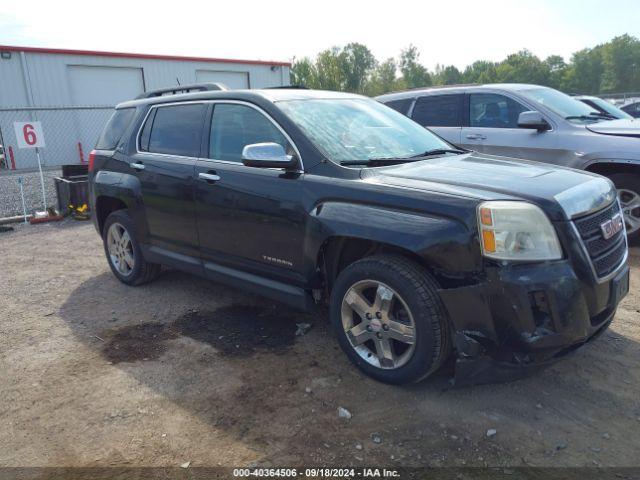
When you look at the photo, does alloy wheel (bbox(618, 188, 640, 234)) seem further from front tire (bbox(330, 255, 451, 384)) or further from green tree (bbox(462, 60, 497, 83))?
green tree (bbox(462, 60, 497, 83))

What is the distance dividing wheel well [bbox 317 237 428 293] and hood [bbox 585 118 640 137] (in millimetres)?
4157

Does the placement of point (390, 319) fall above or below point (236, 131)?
below

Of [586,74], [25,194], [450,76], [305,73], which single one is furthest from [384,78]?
[25,194]

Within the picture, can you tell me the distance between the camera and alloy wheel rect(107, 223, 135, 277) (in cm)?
542

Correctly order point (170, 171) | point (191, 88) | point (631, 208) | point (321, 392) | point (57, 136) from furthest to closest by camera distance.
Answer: point (57, 136) → point (631, 208) → point (191, 88) → point (170, 171) → point (321, 392)

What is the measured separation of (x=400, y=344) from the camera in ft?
11.0

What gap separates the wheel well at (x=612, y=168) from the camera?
19.7ft

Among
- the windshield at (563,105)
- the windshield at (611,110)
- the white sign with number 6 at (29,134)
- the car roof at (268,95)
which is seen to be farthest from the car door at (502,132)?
the white sign with number 6 at (29,134)

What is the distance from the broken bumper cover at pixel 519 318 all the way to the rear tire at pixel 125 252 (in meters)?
3.45

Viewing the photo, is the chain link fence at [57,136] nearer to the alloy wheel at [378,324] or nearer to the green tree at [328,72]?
the alloy wheel at [378,324]

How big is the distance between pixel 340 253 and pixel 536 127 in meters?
4.06

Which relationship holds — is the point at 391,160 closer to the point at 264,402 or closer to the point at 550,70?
the point at 264,402

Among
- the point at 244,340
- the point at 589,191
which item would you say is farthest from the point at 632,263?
the point at 244,340

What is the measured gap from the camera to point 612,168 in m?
6.18
